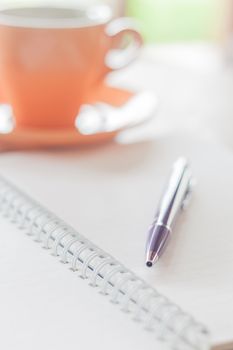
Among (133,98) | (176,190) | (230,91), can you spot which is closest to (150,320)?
(176,190)

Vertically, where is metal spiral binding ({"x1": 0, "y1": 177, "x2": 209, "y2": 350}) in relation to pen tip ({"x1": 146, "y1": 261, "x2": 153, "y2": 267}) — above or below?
below

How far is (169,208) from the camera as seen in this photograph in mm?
564

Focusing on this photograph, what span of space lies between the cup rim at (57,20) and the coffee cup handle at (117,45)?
0.05ft

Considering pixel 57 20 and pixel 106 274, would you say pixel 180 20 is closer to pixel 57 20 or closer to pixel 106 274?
pixel 57 20

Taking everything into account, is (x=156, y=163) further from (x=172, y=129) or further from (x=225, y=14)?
(x=225, y=14)

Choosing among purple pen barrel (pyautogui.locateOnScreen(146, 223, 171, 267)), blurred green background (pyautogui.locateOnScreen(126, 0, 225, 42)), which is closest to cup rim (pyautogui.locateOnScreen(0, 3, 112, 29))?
purple pen barrel (pyautogui.locateOnScreen(146, 223, 171, 267))

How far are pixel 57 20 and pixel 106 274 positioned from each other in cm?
39

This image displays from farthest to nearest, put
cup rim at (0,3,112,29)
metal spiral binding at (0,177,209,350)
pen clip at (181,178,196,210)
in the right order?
cup rim at (0,3,112,29) → pen clip at (181,178,196,210) → metal spiral binding at (0,177,209,350)

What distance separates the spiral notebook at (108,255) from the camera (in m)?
0.42

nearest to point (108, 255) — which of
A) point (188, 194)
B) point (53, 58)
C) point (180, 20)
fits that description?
point (188, 194)

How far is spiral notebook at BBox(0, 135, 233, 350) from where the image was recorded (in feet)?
1.37

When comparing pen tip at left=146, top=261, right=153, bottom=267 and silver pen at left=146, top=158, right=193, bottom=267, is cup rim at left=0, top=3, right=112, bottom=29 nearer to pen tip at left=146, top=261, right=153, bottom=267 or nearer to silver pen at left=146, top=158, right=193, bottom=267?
silver pen at left=146, top=158, right=193, bottom=267

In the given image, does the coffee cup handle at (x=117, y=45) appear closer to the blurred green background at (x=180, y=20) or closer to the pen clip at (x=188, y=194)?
the pen clip at (x=188, y=194)

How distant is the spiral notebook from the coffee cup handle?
12 cm
